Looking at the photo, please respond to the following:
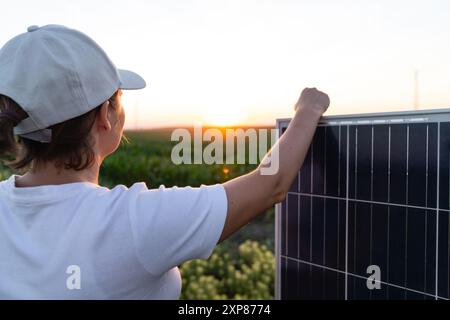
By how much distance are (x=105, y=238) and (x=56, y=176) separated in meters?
0.31

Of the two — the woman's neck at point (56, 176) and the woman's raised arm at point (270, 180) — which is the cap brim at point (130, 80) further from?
the woman's raised arm at point (270, 180)

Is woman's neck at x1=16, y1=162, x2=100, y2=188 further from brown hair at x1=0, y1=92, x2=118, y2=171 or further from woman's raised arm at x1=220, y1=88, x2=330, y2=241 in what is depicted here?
woman's raised arm at x1=220, y1=88, x2=330, y2=241

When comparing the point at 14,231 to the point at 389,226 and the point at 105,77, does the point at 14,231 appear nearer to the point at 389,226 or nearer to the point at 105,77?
the point at 105,77

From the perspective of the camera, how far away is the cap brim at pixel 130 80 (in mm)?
1963

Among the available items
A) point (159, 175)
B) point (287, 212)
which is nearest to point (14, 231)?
point (287, 212)

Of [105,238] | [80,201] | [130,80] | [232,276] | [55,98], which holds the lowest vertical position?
[232,276]

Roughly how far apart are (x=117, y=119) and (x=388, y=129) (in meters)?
1.18

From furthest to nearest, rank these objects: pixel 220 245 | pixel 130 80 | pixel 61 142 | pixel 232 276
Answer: pixel 220 245 < pixel 232 276 < pixel 130 80 < pixel 61 142

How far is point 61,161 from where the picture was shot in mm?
1728

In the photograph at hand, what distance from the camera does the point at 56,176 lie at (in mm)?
1724

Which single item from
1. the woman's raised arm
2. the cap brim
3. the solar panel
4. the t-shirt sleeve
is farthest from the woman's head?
the solar panel

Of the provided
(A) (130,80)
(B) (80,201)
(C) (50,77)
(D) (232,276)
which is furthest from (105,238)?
(D) (232,276)

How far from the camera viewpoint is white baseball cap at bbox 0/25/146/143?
164 cm

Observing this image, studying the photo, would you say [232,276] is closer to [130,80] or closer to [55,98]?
[130,80]
